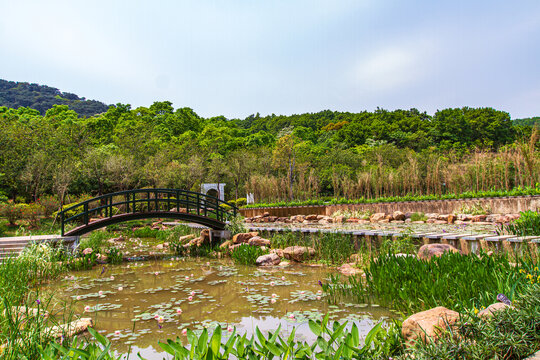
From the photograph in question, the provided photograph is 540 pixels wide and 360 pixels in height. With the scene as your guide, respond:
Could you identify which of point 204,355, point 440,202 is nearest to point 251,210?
point 440,202

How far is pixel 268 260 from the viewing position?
7848mm

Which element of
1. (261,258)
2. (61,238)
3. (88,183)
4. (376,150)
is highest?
(376,150)

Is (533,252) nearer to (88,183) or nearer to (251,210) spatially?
(251,210)

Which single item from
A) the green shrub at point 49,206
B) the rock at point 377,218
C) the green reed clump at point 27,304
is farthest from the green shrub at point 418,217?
the green shrub at point 49,206

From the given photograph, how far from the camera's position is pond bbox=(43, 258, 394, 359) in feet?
12.2

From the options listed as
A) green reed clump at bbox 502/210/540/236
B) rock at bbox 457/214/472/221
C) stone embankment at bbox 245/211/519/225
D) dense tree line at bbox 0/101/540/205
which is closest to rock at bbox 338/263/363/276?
green reed clump at bbox 502/210/540/236

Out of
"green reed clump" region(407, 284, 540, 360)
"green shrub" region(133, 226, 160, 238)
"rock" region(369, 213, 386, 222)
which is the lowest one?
"green shrub" region(133, 226, 160, 238)

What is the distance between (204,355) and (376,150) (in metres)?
30.5

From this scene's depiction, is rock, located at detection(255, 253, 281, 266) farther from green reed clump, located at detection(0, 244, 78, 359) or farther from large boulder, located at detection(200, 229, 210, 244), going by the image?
green reed clump, located at detection(0, 244, 78, 359)

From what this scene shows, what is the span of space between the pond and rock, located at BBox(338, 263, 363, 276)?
0.89 feet

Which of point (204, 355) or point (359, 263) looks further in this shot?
point (359, 263)

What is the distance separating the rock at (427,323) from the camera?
8.14 feet

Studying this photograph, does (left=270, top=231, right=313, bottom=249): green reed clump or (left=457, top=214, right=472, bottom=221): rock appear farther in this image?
(left=457, top=214, right=472, bottom=221): rock

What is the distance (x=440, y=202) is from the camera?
14508 mm
